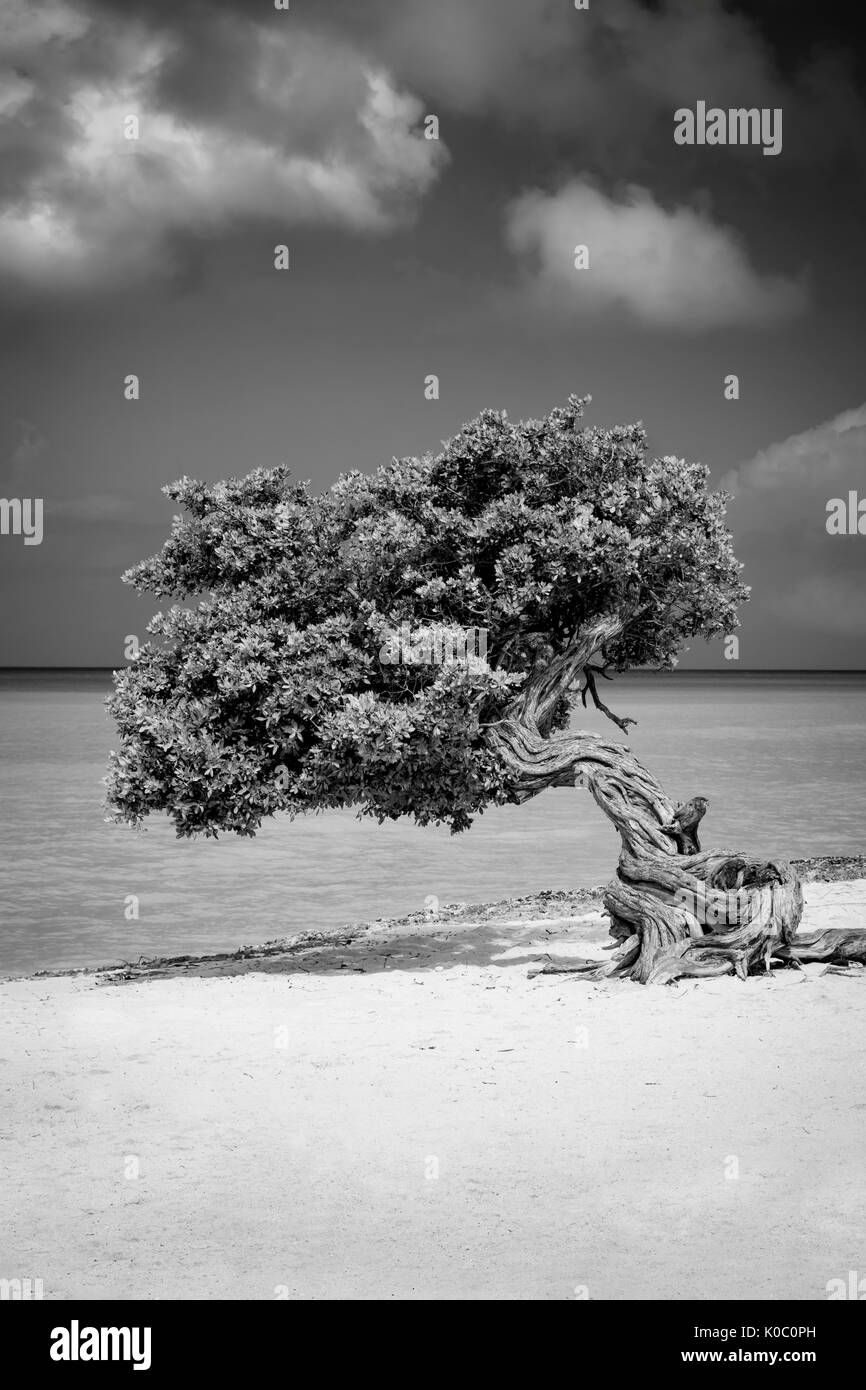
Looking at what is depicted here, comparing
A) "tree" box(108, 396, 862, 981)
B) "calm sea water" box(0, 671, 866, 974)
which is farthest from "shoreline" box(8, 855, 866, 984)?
"tree" box(108, 396, 862, 981)

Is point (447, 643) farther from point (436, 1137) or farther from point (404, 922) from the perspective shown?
point (404, 922)

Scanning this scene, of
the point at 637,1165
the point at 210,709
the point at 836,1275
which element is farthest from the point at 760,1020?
the point at 210,709

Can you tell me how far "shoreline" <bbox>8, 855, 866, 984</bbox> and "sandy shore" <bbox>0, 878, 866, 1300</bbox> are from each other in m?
2.16

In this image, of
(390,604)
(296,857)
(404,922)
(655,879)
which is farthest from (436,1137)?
(296,857)

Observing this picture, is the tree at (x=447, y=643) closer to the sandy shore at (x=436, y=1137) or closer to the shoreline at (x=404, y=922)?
the sandy shore at (x=436, y=1137)

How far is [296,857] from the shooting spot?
2919 cm

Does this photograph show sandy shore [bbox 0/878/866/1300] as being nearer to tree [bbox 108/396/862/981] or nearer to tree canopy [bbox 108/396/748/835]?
tree [bbox 108/396/862/981]

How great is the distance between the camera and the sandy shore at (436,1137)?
299 inches

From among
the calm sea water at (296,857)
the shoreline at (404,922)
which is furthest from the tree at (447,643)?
the calm sea water at (296,857)

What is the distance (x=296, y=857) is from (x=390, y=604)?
49.5 feet

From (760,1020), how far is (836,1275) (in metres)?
5.28

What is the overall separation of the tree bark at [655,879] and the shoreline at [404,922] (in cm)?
445

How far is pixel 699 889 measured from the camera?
585 inches

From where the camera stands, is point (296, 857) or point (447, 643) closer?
point (447, 643)
